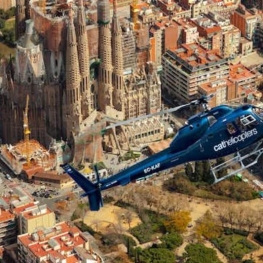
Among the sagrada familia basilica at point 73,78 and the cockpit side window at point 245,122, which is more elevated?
the cockpit side window at point 245,122

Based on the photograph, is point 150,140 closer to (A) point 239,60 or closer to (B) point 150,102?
(B) point 150,102

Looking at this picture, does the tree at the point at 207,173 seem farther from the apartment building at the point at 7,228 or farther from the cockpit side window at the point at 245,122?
the cockpit side window at the point at 245,122

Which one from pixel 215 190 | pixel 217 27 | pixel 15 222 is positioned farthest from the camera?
pixel 217 27

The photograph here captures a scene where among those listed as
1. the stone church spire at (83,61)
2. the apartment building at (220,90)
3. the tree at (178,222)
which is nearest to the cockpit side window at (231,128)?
the tree at (178,222)

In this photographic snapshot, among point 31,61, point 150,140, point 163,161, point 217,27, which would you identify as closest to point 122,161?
point 150,140

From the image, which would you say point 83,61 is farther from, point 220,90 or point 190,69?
point 220,90

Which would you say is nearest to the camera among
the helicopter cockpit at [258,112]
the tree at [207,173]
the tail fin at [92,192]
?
the helicopter cockpit at [258,112]
